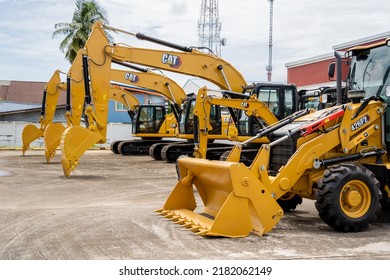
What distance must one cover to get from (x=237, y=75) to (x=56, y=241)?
38.3 feet

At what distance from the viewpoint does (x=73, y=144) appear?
50.4ft

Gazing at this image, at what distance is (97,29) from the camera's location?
669 inches

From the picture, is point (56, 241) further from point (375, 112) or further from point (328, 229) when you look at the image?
point (375, 112)

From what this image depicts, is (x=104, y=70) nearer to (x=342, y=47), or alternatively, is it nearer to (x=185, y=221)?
(x=185, y=221)

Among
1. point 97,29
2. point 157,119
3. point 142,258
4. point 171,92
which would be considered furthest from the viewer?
point 157,119

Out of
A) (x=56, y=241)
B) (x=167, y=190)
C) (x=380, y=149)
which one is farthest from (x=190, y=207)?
(x=167, y=190)

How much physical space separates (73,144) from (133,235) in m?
8.55

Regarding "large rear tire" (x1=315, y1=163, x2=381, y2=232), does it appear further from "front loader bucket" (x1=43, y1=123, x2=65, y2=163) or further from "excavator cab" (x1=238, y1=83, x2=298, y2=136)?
"front loader bucket" (x1=43, y1=123, x2=65, y2=163)

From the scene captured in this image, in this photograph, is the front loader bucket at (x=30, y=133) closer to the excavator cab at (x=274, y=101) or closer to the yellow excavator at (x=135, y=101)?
the yellow excavator at (x=135, y=101)

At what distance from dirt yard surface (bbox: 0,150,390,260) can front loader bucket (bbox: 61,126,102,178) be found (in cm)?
310

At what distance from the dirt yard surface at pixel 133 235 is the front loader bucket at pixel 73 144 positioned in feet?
10.2

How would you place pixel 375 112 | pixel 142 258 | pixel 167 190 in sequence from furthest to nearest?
1. pixel 167 190
2. pixel 375 112
3. pixel 142 258

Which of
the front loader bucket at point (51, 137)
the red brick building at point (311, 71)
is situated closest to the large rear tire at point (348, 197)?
the front loader bucket at point (51, 137)

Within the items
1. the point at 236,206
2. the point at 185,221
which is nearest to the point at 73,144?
the point at 185,221
